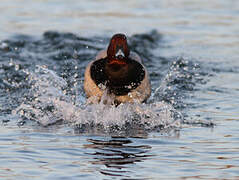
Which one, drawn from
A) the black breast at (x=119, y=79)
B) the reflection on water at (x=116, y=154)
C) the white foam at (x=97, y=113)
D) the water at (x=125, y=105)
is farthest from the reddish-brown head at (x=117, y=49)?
the reflection on water at (x=116, y=154)

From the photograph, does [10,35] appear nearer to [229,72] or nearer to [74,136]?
[229,72]

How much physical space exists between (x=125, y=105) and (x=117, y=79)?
40cm

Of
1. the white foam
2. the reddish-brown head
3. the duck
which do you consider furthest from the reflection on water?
the reddish-brown head

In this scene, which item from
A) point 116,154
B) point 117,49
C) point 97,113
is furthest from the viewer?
point 117,49

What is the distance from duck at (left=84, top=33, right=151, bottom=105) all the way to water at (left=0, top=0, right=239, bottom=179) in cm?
26

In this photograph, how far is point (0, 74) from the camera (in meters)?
12.0

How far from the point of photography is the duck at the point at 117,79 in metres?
9.34

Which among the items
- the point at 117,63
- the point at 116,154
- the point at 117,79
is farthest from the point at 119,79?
the point at 116,154

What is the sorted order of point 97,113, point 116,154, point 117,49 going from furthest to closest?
point 117,49
point 97,113
point 116,154

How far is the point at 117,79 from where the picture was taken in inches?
368

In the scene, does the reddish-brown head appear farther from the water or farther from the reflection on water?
the reflection on water

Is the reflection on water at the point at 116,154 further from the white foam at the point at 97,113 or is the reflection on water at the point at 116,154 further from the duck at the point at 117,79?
the duck at the point at 117,79

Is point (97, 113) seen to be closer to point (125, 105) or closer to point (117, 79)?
point (125, 105)

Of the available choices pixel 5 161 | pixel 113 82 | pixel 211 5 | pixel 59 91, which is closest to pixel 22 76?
pixel 59 91
